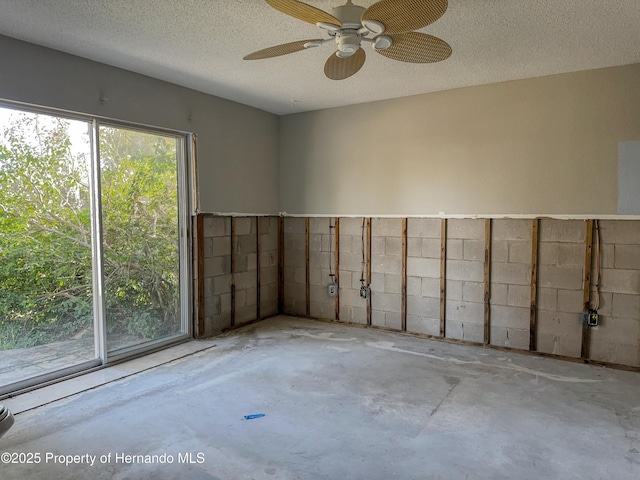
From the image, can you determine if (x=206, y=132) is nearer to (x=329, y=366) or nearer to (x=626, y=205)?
(x=329, y=366)

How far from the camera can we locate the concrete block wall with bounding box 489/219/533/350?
446 cm

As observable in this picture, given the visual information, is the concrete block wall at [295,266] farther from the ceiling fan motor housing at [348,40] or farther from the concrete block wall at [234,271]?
the ceiling fan motor housing at [348,40]

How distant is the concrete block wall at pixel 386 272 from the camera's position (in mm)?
5230

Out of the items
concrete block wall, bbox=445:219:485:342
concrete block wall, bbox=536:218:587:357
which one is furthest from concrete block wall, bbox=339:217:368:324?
concrete block wall, bbox=536:218:587:357

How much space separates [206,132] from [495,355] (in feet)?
13.2

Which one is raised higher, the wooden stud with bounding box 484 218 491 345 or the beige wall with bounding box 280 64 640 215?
the beige wall with bounding box 280 64 640 215

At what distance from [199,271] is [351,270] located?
6.32 ft

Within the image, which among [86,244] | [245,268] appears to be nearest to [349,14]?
[86,244]

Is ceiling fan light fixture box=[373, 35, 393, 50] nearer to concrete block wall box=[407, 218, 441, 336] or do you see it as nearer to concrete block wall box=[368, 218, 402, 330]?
concrete block wall box=[407, 218, 441, 336]

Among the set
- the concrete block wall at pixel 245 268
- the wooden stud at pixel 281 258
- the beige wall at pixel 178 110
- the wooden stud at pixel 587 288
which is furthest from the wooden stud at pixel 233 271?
the wooden stud at pixel 587 288

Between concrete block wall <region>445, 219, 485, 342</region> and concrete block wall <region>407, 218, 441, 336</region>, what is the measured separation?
139mm

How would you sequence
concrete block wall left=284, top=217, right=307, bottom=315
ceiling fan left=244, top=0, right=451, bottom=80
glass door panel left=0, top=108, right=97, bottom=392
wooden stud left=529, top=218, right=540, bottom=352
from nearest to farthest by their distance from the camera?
1. ceiling fan left=244, top=0, right=451, bottom=80
2. glass door panel left=0, top=108, right=97, bottom=392
3. wooden stud left=529, top=218, right=540, bottom=352
4. concrete block wall left=284, top=217, right=307, bottom=315

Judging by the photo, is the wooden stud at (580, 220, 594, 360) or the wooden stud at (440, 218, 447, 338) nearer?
the wooden stud at (580, 220, 594, 360)

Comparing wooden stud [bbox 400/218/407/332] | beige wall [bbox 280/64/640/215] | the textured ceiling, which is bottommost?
wooden stud [bbox 400/218/407/332]
